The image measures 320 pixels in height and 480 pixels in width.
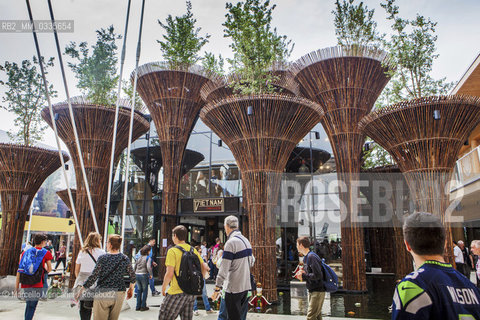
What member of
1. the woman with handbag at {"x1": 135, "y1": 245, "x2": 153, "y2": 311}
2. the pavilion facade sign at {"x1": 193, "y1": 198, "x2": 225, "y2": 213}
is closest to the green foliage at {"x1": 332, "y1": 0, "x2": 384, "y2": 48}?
the pavilion facade sign at {"x1": 193, "y1": 198, "x2": 225, "y2": 213}

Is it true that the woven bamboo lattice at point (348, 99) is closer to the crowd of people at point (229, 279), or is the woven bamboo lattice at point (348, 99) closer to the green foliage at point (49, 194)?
Answer: the crowd of people at point (229, 279)

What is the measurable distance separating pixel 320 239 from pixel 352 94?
464 cm

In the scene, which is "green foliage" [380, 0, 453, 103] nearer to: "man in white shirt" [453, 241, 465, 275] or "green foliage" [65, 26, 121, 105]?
"man in white shirt" [453, 241, 465, 275]

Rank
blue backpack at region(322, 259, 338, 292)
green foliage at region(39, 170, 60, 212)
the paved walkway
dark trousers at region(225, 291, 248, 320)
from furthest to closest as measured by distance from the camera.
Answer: green foliage at region(39, 170, 60, 212)
the paved walkway
blue backpack at region(322, 259, 338, 292)
dark trousers at region(225, 291, 248, 320)

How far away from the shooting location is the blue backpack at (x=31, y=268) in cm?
411

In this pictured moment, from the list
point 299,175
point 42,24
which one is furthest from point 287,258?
point 42,24

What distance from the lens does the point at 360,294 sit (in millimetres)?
7977

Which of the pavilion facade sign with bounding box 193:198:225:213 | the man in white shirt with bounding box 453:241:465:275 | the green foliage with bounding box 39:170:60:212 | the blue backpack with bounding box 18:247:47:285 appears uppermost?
the green foliage with bounding box 39:170:60:212

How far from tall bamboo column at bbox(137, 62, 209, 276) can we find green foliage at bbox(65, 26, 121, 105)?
1037 millimetres

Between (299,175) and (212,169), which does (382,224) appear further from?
(212,169)

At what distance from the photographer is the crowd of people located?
1265mm

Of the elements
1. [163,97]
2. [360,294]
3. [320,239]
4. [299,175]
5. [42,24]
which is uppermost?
[163,97]

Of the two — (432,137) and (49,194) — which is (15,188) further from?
(49,194)

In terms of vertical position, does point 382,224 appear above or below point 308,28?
below
